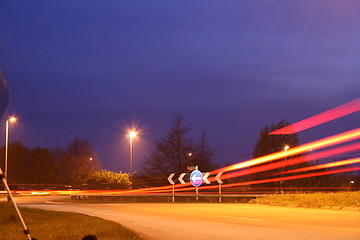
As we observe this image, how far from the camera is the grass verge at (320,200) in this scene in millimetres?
24547

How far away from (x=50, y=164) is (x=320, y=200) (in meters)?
72.9

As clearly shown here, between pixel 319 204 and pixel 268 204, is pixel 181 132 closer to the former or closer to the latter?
pixel 268 204

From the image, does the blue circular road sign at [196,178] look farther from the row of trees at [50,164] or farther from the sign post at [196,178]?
the row of trees at [50,164]

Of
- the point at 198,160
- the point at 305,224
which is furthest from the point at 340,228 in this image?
the point at 198,160

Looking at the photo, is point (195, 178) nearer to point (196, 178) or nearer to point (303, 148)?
point (196, 178)

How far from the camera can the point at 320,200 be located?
86.7ft

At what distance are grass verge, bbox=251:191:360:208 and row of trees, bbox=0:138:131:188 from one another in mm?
52750

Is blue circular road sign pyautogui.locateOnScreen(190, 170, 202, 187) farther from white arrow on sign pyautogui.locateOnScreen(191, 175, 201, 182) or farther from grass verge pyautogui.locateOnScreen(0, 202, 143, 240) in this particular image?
grass verge pyautogui.locateOnScreen(0, 202, 143, 240)

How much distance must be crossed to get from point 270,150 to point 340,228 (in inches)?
1827

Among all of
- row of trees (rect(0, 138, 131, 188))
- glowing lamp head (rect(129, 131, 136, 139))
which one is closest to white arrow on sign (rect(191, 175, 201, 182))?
glowing lamp head (rect(129, 131, 136, 139))

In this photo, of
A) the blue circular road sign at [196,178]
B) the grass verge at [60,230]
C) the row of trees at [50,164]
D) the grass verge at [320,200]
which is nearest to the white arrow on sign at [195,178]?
the blue circular road sign at [196,178]

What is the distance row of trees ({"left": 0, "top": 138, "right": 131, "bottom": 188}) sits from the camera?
8238 centimetres

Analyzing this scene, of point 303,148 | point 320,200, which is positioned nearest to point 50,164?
point 303,148

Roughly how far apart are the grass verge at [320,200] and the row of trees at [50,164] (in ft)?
173
